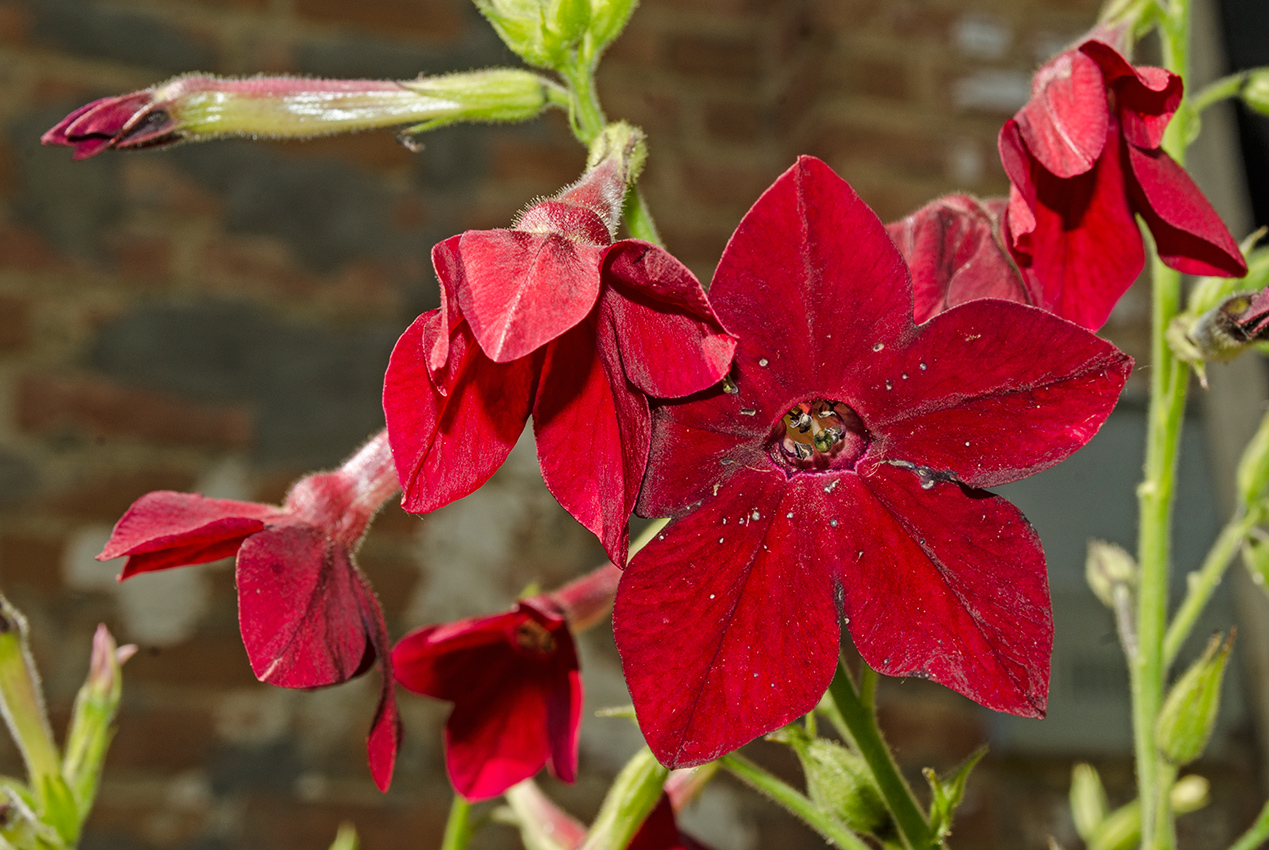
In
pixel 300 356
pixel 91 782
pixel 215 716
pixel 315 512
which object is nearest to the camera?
pixel 315 512

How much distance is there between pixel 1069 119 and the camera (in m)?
0.29

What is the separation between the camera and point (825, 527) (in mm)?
256

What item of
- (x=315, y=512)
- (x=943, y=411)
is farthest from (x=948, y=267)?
(x=315, y=512)

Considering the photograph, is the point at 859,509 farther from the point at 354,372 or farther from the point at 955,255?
the point at 354,372

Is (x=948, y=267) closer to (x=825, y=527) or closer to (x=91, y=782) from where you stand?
(x=825, y=527)

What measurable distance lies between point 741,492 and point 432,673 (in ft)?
0.65

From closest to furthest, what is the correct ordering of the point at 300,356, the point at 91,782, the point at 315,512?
the point at 315,512, the point at 91,782, the point at 300,356

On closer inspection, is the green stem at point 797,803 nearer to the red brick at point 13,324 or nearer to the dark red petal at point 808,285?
the dark red petal at point 808,285

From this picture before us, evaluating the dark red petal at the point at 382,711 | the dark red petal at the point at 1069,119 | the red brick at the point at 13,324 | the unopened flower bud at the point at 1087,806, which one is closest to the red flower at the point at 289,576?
the dark red petal at the point at 382,711

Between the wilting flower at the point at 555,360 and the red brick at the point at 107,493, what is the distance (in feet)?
3.37

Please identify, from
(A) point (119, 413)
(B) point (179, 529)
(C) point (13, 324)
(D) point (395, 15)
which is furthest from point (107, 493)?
(B) point (179, 529)

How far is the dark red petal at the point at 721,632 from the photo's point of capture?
0.75 ft

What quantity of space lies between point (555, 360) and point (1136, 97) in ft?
0.61

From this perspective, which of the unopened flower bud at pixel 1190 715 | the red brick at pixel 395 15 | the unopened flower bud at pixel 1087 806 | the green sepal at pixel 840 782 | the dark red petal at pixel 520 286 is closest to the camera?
the dark red petal at pixel 520 286
